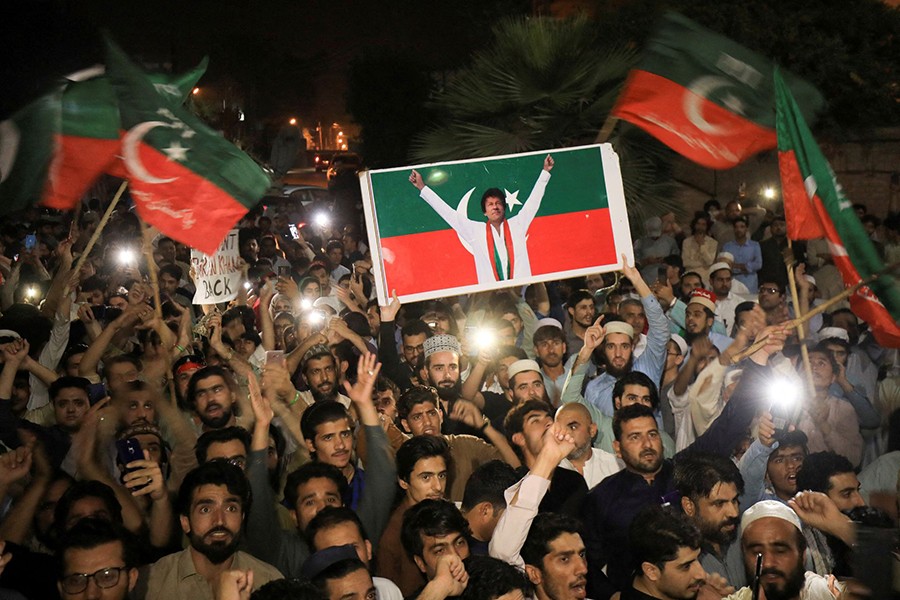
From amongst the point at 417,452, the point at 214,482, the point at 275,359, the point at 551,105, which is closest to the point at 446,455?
the point at 417,452

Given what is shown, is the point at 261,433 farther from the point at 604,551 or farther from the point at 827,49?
the point at 827,49

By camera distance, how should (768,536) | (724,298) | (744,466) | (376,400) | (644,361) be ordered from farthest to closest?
(724,298), (644,361), (376,400), (744,466), (768,536)

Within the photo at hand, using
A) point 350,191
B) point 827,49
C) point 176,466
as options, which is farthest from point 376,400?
point 350,191

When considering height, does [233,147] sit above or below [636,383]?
above

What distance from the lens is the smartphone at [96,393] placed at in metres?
7.20

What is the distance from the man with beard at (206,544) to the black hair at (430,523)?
0.61m

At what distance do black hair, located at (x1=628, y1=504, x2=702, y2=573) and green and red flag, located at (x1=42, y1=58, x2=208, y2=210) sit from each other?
3.69 m

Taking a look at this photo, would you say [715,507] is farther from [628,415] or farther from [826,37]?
[826,37]

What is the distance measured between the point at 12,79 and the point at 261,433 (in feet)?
92.2

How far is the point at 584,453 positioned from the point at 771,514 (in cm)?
168

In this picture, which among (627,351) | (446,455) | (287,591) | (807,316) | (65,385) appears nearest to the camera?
(287,591)

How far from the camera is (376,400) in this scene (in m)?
7.21

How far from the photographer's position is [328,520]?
483 centimetres

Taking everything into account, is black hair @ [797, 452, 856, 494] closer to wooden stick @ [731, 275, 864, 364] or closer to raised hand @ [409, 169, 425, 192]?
wooden stick @ [731, 275, 864, 364]
